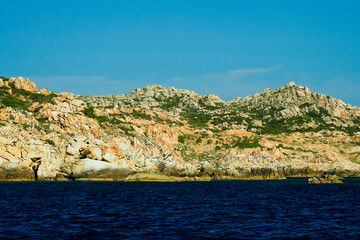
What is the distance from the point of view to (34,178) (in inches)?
3725

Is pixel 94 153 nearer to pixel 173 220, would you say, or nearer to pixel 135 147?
pixel 135 147

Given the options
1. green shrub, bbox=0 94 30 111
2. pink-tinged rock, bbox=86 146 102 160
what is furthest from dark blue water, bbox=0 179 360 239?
green shrub, bbox=0 94 30 111

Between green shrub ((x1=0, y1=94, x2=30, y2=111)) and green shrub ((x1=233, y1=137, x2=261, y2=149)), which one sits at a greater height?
green shrub ((x1=0, y1=94, x2=30, y2=111))

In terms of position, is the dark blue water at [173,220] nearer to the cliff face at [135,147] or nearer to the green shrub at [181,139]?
the cliff face at [135,147]

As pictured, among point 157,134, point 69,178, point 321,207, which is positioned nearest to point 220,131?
point 157,134

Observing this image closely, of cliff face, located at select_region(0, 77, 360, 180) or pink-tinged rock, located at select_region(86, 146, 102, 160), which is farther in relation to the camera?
cliff face, located at select_region(0, 77, 360, 180)

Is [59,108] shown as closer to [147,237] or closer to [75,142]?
[75,142]

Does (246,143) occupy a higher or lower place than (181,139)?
lower

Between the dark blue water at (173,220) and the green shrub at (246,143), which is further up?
the green shrub at (246,143)

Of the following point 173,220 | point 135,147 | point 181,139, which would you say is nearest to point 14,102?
point 135,147

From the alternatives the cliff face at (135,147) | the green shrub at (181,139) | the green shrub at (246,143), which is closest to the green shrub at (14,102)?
the cliff face at (135,147)

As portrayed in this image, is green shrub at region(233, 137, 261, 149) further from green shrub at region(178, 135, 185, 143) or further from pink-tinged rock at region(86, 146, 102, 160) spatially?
pink-tinged rock at region(86, 146, 102, 160)

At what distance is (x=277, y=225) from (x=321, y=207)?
51.6 feet

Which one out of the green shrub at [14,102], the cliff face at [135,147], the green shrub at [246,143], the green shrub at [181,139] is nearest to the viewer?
the cliff face at [135,147]
